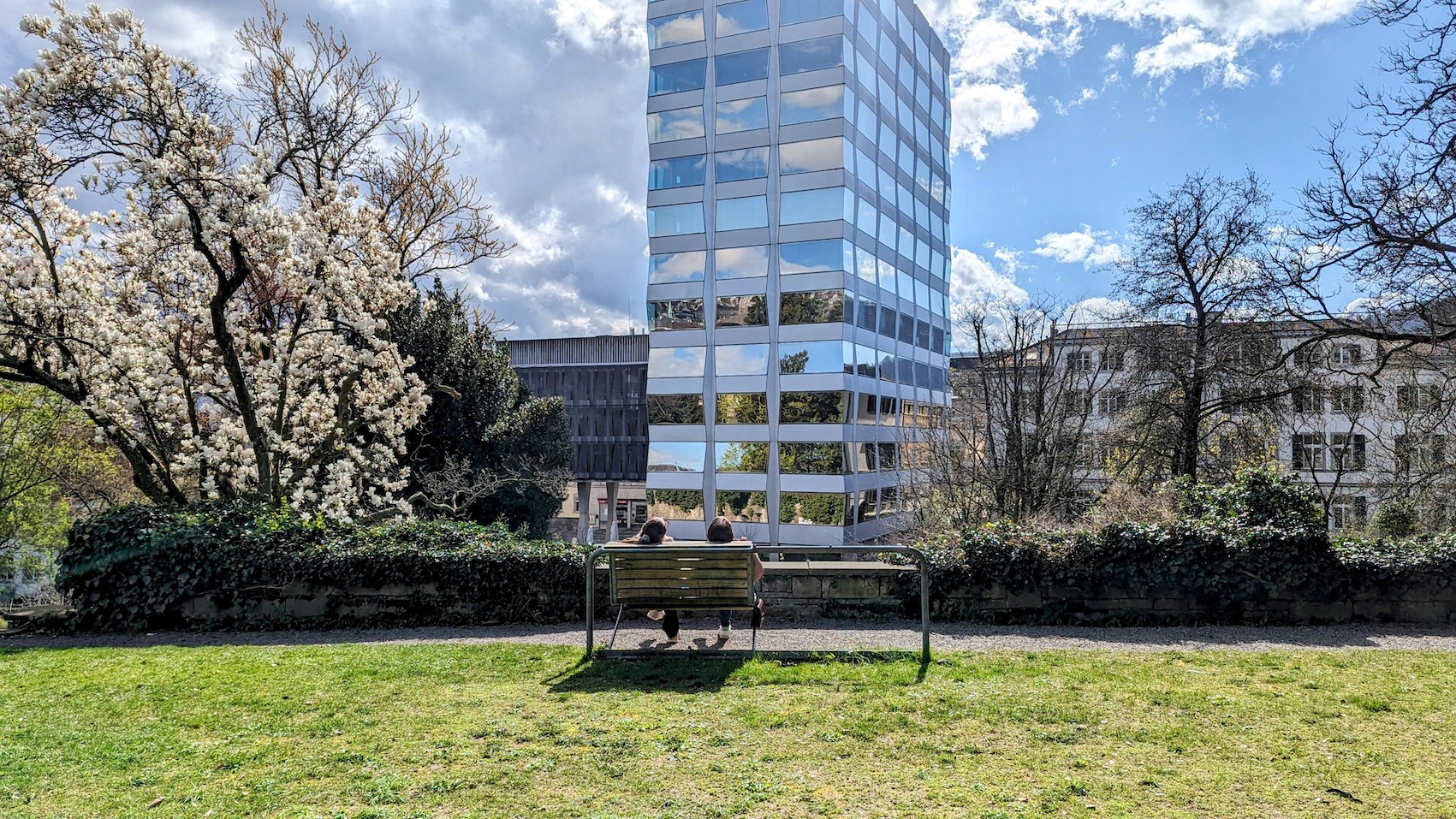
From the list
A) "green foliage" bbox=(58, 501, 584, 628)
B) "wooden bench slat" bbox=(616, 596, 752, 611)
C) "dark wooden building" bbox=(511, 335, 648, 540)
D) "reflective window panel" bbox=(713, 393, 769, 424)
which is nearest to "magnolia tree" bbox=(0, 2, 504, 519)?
"green foliage" bbox=(58, 501, 584, 628)

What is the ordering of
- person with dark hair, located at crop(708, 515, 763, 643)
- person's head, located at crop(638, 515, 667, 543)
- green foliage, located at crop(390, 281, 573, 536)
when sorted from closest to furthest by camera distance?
person with dark hair, located at crop(708, 515, 763, 643), person's head, located at crop(638, 515, 667, 543), green foliage, located at crop(390, 281, 573, 536)


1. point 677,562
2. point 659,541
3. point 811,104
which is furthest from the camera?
point 811,104

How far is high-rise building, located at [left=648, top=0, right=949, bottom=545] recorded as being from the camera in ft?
120

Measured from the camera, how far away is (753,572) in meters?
6.99

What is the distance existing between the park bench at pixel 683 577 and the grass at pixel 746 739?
518mm

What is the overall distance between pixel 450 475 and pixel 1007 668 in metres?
18.0

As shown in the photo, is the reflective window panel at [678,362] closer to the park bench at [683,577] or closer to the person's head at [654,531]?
the person's head at [654,531]

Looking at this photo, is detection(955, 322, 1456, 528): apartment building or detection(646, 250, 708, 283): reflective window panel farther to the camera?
detection(646, 250, 708, 283): reflective window panel

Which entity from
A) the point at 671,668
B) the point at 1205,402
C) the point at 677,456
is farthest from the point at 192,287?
the point at 677,456

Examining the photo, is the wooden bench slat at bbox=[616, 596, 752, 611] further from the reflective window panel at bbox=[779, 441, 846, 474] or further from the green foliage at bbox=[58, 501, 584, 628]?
the reflective window panel at bbox=[779, 441, 846, 474]

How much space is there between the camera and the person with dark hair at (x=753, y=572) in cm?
712

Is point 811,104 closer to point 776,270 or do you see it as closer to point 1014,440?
point 776,270

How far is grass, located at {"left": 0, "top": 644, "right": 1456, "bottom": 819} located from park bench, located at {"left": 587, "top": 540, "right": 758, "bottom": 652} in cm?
52

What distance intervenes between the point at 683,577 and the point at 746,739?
2302mm
